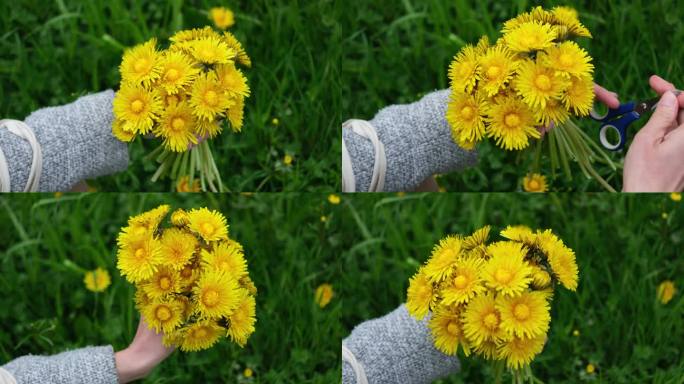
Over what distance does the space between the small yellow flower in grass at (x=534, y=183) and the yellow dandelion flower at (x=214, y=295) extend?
26.0 inches

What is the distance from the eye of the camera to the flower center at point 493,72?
1.17 m

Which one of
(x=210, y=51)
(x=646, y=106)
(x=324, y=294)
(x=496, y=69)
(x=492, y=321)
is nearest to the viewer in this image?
(x=492, y=321)

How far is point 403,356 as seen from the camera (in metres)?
1.29

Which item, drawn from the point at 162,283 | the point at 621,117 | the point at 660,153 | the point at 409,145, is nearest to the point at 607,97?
the point at 621,117

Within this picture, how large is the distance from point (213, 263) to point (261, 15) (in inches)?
23.0

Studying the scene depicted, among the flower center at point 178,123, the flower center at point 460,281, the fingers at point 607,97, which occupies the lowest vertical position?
the flower center at point 460,281

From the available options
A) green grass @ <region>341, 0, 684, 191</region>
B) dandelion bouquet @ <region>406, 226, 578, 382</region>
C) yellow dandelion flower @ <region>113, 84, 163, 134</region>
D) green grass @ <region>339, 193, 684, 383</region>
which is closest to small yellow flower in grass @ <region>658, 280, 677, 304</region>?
green grass @ <region>339, 193, 684, 383</region>

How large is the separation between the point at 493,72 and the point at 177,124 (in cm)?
51

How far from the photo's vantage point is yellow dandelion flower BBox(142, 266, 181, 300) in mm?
1200

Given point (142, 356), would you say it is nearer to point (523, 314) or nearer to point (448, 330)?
point (448, 330)

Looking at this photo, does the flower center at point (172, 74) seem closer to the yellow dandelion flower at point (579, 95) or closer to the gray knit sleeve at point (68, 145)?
the gray knit sleeve at point (68, 145)

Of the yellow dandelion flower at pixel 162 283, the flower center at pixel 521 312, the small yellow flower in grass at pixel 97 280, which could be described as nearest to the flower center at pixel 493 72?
the flower center at pixel 521 312

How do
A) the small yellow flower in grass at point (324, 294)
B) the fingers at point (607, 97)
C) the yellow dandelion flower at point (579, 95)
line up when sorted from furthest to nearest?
the small yellow flower in grass at point (324, 294) → the fingers at point (607, 97) → the yellow dandelion flower at point (579, 95)

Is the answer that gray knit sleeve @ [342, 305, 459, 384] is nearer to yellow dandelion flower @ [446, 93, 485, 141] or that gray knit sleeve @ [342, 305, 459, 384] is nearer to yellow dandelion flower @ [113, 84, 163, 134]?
yellow dandelion flower @ [446, 93, 485, 141]
